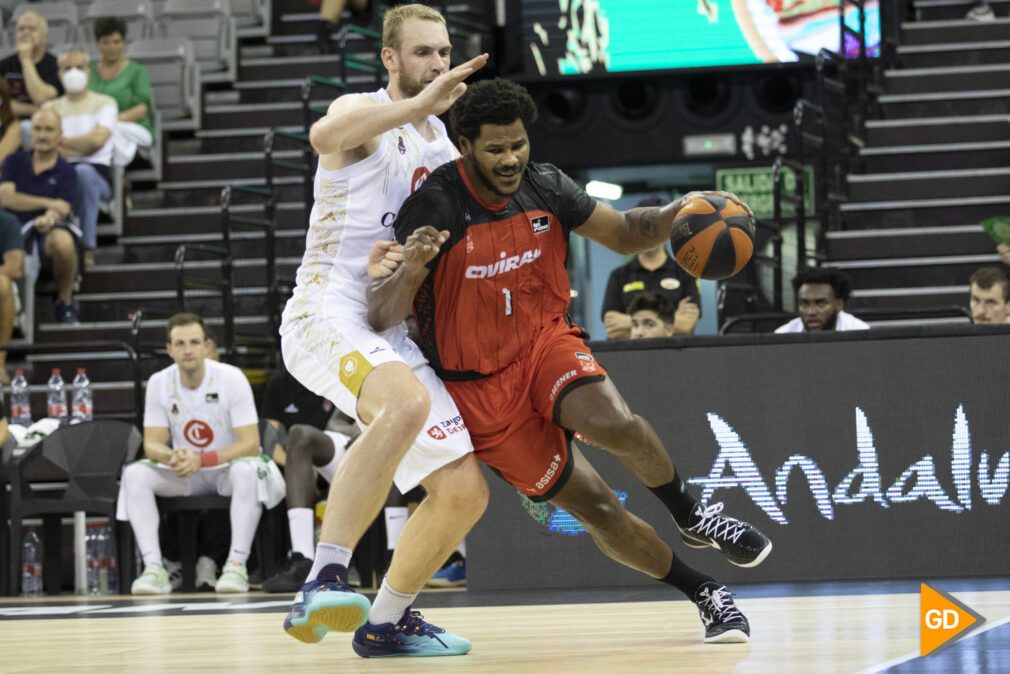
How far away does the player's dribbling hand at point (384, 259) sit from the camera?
404 cm

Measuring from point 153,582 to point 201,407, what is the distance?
1001 mm

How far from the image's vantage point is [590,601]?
616 centimetres

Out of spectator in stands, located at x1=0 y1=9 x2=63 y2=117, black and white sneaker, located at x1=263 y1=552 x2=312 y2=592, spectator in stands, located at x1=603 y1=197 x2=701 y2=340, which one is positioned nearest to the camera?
black and white sneaker, located at x1=263 y1=552 x2=312 y2=592

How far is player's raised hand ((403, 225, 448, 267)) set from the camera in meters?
3.99

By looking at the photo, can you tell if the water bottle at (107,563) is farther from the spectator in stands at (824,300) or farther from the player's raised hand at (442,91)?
the player's raised hand at (442,91)

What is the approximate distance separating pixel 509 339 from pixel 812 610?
5.36 feet

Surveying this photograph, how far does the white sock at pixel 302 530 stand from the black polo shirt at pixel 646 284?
208 cm

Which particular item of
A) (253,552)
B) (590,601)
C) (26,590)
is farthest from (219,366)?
(590,601)

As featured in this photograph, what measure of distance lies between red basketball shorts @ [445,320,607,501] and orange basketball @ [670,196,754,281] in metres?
0.40

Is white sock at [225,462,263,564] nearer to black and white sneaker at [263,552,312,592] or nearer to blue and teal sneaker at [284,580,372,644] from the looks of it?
black and white sneaker at [263,552,312,592]

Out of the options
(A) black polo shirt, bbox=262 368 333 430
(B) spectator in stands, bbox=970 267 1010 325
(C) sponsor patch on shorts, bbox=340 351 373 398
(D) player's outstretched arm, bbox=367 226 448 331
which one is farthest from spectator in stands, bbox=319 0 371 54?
Answer: (C) sponsor patch on shorts, bbox=340 351 373 398

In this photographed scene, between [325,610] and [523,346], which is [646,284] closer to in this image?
[523,346]

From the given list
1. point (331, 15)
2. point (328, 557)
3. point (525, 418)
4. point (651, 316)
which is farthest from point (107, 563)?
point (331, 15)

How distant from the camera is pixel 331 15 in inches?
504
